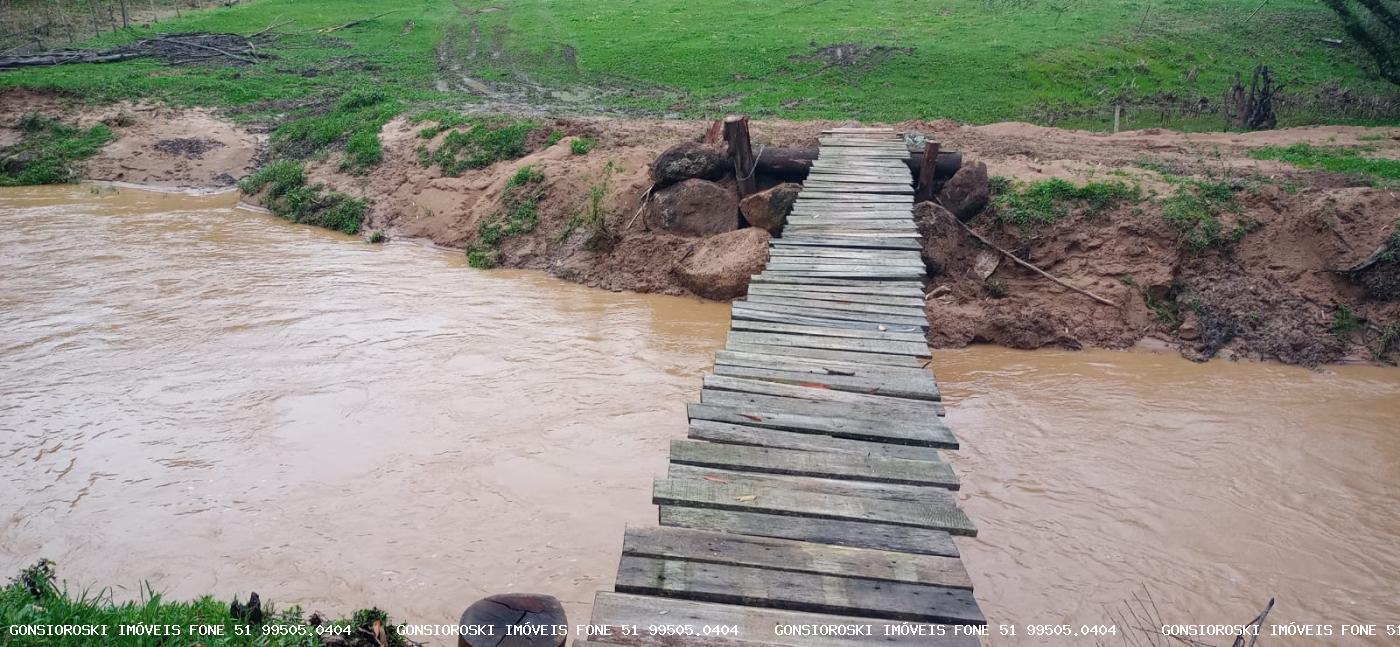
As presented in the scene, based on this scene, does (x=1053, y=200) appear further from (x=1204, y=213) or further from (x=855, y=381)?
(x=855, y=381)

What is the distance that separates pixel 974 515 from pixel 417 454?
4.04 m

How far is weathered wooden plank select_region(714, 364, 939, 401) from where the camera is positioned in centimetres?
509

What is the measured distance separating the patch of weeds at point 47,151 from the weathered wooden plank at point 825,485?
1477cm

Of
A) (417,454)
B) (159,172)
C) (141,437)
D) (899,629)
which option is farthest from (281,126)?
(899,629)

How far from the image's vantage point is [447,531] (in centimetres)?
554

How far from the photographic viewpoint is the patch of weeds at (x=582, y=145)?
39.5 feet

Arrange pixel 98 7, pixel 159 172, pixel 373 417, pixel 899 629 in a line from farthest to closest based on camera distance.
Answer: pixel 98 7 < pixel 159 172 < pixel 373 417 < pixel 899 629

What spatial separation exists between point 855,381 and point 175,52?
21.6m

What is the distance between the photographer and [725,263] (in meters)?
9.73

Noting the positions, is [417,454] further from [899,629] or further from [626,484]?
[899,629]

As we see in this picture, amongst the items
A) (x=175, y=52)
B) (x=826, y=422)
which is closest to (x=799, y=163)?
(x=826, y=422)

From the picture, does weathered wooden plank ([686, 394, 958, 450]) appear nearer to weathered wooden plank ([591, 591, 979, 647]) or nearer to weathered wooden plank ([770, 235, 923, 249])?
weathered wooden plank ([591, 591, 979, 647])

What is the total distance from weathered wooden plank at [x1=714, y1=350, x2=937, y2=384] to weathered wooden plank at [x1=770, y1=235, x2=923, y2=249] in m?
2.43

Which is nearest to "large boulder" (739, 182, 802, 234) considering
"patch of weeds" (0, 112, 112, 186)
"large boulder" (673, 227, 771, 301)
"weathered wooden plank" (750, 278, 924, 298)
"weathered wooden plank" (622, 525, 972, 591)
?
"large boulder" (673, 227, 771, 301)
